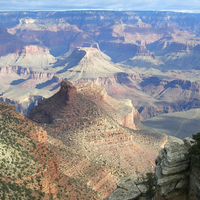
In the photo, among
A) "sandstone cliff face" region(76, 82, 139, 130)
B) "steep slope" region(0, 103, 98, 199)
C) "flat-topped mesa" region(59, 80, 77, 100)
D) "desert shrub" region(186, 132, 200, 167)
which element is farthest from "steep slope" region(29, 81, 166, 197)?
"desert shrub" region(186, 132, 200, 167)

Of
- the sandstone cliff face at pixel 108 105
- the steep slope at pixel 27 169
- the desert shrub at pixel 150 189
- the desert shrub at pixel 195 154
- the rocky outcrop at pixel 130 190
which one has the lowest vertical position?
the sandstone cliff face at pixel 108 105

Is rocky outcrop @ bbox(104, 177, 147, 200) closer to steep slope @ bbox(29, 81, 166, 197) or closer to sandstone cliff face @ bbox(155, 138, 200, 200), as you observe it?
sandstone cliff face @ bbox(155, 138, 200, 200)

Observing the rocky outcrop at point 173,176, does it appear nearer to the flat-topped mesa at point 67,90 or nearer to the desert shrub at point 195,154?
the desert shrub at point 195,154

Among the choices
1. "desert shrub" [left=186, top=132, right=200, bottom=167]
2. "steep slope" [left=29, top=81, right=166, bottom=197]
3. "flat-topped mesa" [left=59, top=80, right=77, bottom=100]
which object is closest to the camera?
"desert shrub" [left=186, top=132, right=200, bottom=167]

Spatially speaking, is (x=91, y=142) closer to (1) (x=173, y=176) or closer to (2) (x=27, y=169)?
(2) (x=27, y=169)

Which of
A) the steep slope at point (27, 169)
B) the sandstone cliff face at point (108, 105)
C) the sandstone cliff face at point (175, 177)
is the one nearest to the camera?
the sandstone cliff face at point (175, 177)

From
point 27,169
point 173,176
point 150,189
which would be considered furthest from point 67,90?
point 173,176

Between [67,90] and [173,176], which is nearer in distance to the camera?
[173,176]

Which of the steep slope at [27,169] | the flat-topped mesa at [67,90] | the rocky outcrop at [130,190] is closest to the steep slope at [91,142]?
the flat-topped mesa at [67,90]

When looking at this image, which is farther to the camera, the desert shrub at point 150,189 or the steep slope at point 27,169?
the steep slope at point 27,169
